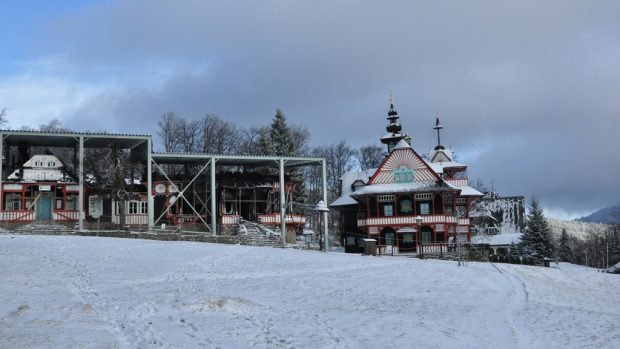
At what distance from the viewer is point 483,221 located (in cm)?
7494

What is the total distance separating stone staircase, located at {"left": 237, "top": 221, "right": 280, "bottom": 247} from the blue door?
14310mm

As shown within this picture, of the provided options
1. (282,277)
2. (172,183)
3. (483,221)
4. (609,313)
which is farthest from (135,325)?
(483,221)

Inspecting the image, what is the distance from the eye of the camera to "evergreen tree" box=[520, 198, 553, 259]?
5534 cm

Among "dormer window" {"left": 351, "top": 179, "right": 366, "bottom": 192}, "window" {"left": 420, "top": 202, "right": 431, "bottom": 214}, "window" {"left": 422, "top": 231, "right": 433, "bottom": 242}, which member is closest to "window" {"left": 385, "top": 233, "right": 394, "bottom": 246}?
"window" {"left": 422, "top": 231, "right": 433, "bottom": 242}

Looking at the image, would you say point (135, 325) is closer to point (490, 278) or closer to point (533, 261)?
point (490, 278)

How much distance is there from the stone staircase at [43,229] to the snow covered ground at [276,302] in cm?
Answer: 900

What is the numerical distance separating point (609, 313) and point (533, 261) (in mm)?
22711

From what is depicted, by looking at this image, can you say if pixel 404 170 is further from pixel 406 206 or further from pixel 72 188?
pixel 72 188

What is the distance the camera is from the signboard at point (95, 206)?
158 ft

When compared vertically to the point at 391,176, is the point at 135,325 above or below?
below

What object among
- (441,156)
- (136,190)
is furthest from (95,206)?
(441,156)

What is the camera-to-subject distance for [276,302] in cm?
1892

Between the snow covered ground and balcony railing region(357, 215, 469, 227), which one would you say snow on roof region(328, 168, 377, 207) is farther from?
the snow covered ground

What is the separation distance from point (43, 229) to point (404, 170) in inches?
1172
